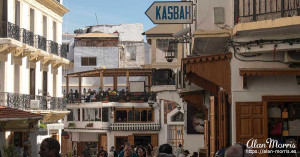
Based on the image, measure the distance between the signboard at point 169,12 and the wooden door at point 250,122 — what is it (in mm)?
2912

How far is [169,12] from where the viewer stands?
17484mm

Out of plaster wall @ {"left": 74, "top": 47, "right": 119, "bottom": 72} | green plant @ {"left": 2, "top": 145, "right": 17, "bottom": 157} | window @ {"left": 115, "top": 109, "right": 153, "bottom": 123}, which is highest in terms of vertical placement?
plaster wall @ {"left": 74, "top": 47, "right": 119, "bottom": 72}

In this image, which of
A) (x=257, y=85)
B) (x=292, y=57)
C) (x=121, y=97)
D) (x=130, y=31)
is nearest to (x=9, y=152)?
(x=257, y=85)

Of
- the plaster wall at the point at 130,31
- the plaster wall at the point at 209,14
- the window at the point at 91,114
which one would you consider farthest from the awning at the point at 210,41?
the plaster wall at the point at 130,31

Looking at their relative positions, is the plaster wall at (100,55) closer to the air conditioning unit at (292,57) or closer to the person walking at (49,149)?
the air conditioning unit at (292,57)

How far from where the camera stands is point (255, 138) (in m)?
15.6

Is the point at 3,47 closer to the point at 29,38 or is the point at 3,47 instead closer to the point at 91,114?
the point at 29,38

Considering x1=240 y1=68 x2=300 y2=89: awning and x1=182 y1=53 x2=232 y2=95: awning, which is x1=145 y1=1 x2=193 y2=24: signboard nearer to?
x1=182 y1=53 x2=232 y2=95: awning

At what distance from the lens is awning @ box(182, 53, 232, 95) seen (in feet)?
52.5

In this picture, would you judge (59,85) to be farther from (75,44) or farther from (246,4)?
(246,4)

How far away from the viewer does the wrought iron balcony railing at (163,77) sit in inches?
1607

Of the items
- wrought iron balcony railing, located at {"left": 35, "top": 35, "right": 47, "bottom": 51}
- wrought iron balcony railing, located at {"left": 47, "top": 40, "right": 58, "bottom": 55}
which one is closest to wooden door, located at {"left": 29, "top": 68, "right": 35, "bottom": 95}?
wrought iron balcony railing, located at {"left": 35, "top": 35, "right": 47, "bottom": 51}

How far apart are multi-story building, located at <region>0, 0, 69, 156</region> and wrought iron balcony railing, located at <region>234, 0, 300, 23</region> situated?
42.7ft

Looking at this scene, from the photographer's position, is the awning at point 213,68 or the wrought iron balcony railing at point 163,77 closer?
the awning at point 213,68
